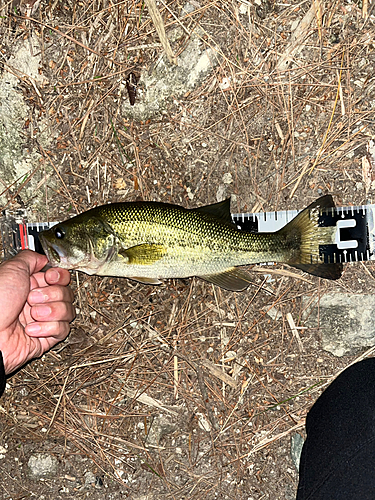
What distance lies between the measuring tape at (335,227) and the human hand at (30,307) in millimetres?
316

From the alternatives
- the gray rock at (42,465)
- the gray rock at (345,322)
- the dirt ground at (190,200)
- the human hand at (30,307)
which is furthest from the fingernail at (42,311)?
the gray rock at (345,322)

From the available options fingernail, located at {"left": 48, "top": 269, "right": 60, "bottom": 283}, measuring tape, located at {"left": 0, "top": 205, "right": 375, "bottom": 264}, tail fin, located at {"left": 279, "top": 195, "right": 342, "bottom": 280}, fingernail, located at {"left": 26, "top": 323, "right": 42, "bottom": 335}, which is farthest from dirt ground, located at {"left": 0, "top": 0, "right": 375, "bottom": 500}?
fingernail, located at {"left": 26, "top": 323, "right": 42, "bottom": 335}

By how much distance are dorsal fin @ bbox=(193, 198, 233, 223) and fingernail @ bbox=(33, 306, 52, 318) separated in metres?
1.65

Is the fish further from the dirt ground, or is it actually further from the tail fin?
the dirt ground

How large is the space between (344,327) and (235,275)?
50.7 inches

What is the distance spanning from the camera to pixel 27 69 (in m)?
3.89

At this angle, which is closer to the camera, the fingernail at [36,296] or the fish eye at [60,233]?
the fish eye at [60,233]

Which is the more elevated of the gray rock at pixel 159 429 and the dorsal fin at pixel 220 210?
the dorsal fin at pixel 220 210

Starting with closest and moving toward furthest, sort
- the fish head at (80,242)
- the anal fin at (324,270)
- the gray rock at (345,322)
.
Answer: the fish head at (80,242) < the anal fin at (324,270) < the gray rock at (345,322)

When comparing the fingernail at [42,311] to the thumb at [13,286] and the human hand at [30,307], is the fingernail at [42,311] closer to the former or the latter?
the human hand at [30,307]

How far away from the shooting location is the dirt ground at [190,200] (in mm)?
3822

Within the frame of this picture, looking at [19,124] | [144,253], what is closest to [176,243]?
[144,253]

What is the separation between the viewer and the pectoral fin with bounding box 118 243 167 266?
3359 mm

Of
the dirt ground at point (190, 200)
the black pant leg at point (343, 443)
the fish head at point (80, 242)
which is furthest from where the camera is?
the dirt ground at point (190, 200)
